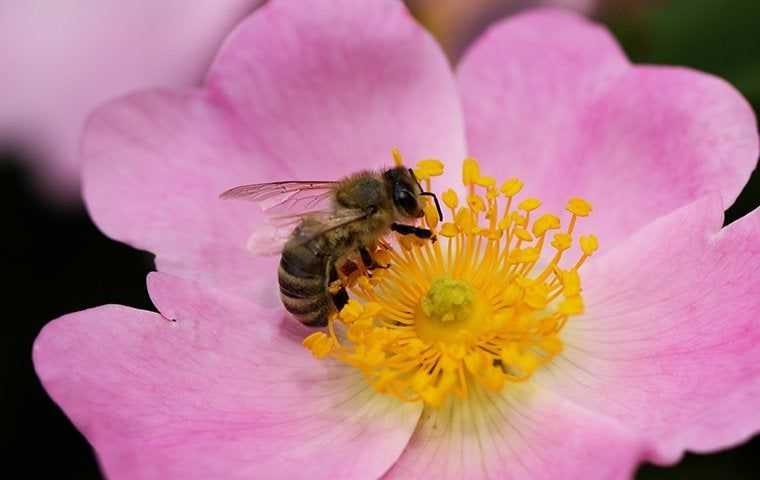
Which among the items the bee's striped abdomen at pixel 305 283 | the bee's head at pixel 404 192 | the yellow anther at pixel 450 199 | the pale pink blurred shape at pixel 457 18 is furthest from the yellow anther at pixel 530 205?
the pale pink blurred shape at pixel 457 18

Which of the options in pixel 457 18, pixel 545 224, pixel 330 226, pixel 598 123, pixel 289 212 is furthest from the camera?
pixel 457 18

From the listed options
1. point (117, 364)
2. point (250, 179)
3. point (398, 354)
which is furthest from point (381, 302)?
point (117, 364)

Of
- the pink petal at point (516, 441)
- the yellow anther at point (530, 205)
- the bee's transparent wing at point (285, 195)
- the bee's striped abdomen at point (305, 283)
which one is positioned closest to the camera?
the pink petal at point (516, 441)

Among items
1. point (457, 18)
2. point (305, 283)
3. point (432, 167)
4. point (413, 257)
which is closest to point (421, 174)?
point (432, 167)

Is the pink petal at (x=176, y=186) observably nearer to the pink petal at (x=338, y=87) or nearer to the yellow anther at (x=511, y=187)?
the pink petal at (x=338, y=87)

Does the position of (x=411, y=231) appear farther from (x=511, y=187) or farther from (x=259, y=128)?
(x=259, y=128)

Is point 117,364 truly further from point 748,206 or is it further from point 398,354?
point 748,206

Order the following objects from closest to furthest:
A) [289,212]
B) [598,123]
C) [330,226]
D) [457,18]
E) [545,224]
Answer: [330,226], [289,212], [545,224], [598,123], [457,18]
